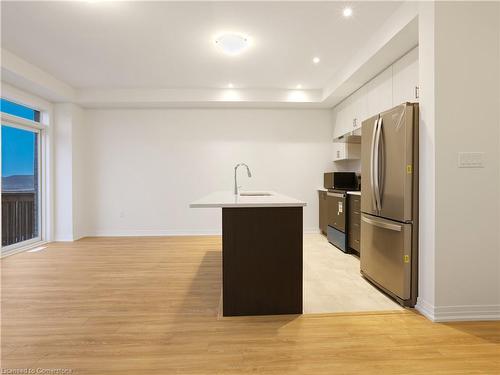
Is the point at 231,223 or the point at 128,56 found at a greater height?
the point at 128,56

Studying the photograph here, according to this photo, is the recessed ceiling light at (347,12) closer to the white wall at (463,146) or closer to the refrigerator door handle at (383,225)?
the white wall at (463,146)

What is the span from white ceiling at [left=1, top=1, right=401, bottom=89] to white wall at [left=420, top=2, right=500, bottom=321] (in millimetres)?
829

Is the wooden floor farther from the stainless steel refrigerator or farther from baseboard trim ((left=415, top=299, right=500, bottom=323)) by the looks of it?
the stainless steel refrigerator

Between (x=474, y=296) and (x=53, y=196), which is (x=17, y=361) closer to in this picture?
(x=474, y=296)

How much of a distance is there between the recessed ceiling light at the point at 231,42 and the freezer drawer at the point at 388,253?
2.37 meters

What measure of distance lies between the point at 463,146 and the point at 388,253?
1.07m

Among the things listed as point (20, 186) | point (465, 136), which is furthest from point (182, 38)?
point (20, 186)

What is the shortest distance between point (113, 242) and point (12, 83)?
2890 millimetres

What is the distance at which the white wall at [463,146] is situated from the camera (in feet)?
7.40

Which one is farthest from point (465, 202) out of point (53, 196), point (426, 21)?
point (53, 196)

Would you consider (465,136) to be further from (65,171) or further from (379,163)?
(65,171)

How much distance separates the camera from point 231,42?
3344 mm

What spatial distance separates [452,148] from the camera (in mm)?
2260

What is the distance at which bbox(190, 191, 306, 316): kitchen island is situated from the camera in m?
2.36
